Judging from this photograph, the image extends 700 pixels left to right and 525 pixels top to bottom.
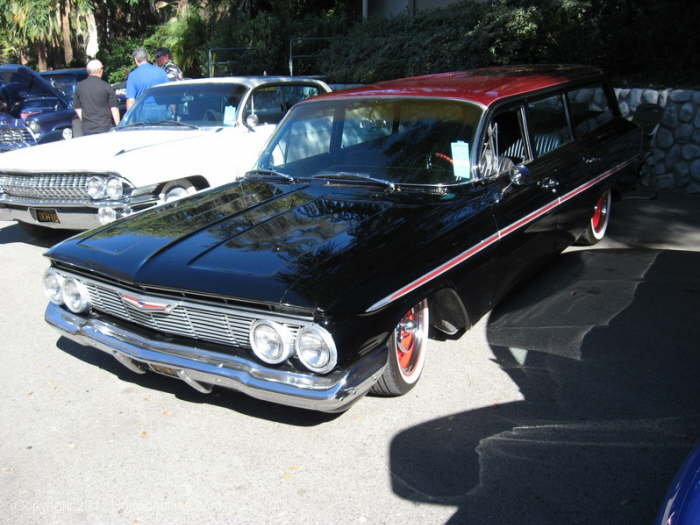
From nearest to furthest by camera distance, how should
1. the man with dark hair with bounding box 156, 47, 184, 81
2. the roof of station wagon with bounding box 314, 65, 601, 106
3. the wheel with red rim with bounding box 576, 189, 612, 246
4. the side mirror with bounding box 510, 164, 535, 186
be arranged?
the side mirror with bounding box 510, 164, 535, 186
the roof of station wagon with bounding box 314, 65, 601, 106
the wheel with red rim with bounding box 576, 189, 612, 246
the man with dark hair with bounding box 156, 47, 184, 81

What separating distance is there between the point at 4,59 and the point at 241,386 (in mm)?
33915

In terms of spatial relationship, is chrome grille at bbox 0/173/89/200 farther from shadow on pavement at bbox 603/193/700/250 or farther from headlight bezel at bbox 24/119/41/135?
shadow on pavement at bbox 603/193/700/250

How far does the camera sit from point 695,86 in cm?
916

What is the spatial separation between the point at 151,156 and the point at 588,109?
4066 millimetres

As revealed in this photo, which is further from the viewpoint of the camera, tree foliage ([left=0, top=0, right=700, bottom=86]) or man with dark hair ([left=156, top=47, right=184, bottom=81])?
man with dark hair ([left=156, top=47, right=184, bottom=81])

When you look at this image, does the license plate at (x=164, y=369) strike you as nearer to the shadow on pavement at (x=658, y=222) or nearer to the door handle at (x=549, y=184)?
the door handle at (x=549, y=184)

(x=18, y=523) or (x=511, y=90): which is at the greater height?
(x=511, y=90)

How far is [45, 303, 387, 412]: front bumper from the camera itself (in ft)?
10.6

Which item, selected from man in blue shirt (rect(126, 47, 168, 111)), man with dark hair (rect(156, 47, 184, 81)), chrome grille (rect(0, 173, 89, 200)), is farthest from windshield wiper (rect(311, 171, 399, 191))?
man with dark hair (rect(156, 47, 184, 81))

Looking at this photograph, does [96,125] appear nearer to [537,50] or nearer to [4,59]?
[537,50]

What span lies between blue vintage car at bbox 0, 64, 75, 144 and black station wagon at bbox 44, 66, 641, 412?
7138 mm

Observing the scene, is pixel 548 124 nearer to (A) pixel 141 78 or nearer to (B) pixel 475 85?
(B) pixel 475 85

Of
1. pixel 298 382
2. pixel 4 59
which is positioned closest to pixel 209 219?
pixel 298 382

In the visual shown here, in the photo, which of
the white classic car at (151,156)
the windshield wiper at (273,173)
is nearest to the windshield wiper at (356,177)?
the windshield wiper at (273,173)
